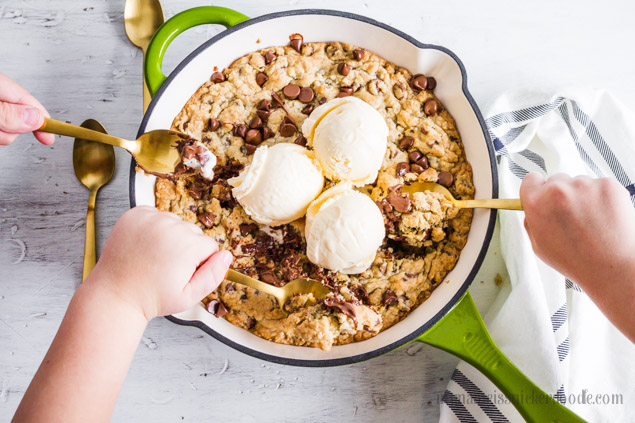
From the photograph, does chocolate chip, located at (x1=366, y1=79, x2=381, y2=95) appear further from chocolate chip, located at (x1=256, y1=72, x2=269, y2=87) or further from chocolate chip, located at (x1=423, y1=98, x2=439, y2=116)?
chocolate chip, located at (x1=256, y1=72, x2=269, y2=87)

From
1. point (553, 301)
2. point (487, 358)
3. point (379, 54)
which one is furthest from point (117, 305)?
point (553, 301)

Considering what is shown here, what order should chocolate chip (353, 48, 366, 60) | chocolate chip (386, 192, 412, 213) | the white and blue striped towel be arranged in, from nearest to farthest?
chocolate chip (386, 192, 412, 213), the white and blue striped towel, chocolate chip (353, 48, 366, 60)

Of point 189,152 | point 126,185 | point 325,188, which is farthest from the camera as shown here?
point 126,185

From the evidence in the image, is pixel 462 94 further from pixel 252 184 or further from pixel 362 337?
pixel 362 337

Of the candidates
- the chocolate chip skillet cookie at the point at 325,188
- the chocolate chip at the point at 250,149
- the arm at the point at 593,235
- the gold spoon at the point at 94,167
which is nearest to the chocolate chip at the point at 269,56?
the chocolate chip skillet cookie at the point at 325,188

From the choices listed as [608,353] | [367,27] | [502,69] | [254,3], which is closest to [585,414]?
[608,353]

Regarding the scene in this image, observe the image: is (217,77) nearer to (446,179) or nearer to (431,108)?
(431,108)

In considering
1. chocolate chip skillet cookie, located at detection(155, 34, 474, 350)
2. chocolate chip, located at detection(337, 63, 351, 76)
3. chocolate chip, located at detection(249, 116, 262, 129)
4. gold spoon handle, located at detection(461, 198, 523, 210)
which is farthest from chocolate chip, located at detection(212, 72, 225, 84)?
gold spoon handle, located at detection(461, 198, 523, 210)
